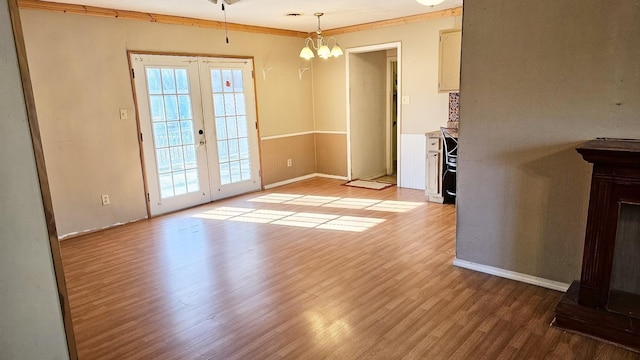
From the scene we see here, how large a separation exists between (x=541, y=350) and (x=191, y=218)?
157 inches

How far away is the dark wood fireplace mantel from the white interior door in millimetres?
4475

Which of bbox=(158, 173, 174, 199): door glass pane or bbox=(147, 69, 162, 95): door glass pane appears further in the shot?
bbox=(158, 173, 174, 199): door glass pane

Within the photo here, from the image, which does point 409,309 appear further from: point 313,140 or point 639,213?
point 313,140

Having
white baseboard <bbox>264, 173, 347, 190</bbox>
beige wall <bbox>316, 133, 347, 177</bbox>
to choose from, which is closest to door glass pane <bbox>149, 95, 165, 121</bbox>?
white baseboard <bbox>264, 173, 347, 190</bbox>

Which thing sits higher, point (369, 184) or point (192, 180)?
point (192, 180)

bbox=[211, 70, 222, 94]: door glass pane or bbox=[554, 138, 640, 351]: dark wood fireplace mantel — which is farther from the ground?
bbox=[211, 70, 222, 94]: door glass pane

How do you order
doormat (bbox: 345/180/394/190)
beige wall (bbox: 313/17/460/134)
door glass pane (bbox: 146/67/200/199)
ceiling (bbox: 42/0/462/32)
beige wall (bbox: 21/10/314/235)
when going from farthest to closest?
doormat (bbox: 345/180/394/190), beige wall (bbox: 313/17/460/134), door glass pane (bbox: 146/67/200/199), ceiling (bbox: 42/0/462/32), beige wall (bbox: 21/10/314/235)

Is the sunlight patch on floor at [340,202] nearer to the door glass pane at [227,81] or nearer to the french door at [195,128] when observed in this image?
the french door at [195,128]

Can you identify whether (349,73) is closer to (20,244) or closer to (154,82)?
(154,82)

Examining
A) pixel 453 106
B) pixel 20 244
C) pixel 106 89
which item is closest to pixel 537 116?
pixel 453 106

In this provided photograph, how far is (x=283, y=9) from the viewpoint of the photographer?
4.85 m

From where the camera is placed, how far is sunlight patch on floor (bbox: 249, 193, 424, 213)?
17.1 feet

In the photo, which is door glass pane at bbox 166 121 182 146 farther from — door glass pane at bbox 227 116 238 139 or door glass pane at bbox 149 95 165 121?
door glass pane at bbox 227 116 238 139

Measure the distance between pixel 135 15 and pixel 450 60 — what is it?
3806 mm
